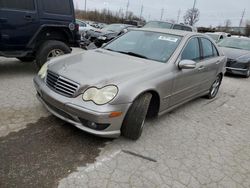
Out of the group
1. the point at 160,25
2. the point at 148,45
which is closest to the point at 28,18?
the point at 148,45

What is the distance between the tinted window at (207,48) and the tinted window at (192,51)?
1.02 feet

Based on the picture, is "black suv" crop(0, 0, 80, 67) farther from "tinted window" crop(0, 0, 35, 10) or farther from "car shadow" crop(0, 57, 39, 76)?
"car shadow" crop(0, 57, 39, 76)

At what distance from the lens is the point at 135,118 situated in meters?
3.30

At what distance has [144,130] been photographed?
3922mm

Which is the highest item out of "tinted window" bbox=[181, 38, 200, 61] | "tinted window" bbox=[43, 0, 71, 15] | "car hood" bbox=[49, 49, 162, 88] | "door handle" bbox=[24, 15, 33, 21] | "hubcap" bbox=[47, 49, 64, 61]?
"tinted window" bbox=[43, 0, 71, 15]

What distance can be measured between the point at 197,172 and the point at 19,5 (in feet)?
16.0

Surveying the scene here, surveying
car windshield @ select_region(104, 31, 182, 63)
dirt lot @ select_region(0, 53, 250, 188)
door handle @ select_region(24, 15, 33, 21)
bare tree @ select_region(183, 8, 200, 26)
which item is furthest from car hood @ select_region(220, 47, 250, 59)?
bare tree @ select_region(183, 8, 200, 26)

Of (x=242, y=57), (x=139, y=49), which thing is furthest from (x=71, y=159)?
(x=242, y=57)

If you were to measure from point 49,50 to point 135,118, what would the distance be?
354cm

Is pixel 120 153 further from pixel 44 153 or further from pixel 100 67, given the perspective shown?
pixel 100 67

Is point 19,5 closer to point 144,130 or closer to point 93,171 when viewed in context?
point 144,130

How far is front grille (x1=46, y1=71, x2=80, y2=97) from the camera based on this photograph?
124 inches

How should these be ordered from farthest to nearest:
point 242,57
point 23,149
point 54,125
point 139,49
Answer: point 242,57, point 139,49, point 54,125, point 23,149

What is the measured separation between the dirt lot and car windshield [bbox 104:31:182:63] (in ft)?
3.71
